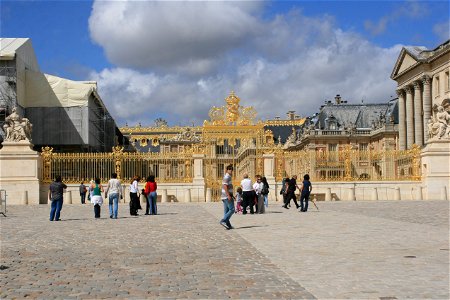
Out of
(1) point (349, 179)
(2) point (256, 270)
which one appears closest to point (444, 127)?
(1) point (349, 179)

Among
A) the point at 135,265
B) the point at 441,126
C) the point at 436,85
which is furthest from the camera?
the point at 436,85

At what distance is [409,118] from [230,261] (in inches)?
2533

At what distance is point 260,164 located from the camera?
3278cm

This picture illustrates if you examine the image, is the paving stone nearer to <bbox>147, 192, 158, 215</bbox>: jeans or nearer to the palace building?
<bbox>147, 192, 158, 215</bbox>: jeans

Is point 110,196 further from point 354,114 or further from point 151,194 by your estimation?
point 354,114

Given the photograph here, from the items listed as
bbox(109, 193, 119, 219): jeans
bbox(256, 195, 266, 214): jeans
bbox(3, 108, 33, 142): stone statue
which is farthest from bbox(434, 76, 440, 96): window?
Result: bbox(109, 193, 119, 219): jeans

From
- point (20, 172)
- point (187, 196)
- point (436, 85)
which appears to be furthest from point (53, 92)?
point (436, 85)

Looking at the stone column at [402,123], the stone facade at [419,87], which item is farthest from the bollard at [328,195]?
the stone column at [402,123]

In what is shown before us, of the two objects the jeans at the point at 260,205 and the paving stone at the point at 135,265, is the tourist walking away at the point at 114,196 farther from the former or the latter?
the paving stone at the point at 135,265

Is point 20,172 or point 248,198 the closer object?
point 248,198

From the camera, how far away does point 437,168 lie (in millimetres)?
31344

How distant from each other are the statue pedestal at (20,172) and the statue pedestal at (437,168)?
17706mm

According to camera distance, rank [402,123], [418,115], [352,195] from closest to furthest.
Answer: [352,195] < [418,115] < [402,123]

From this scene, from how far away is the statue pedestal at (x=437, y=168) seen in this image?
31125 mm
